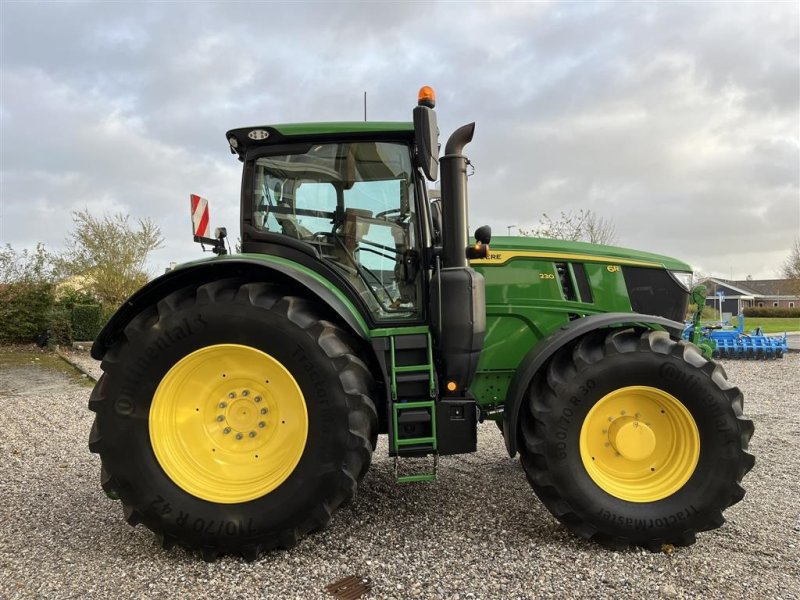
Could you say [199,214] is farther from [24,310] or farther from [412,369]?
[24,310]

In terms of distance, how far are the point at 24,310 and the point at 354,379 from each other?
52.7 feet

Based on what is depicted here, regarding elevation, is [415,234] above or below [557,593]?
above

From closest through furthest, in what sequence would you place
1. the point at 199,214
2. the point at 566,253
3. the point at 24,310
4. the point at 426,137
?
the point at 426,137
the point at 566,253
the point at 199,214
the point at 24,310

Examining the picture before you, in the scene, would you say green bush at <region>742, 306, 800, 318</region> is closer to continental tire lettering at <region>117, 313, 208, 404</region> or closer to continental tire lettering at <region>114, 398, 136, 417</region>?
continental tire lettering at <region>117, 313, 208, 404</region>

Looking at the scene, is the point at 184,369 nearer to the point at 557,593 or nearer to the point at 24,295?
the point at 557,593

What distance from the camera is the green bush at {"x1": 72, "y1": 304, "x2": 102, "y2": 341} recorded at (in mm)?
16156

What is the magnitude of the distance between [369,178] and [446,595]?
234 centimetres

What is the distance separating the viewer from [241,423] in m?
3.07

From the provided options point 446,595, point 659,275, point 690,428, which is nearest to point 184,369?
point 446,595

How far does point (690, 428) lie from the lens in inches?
121

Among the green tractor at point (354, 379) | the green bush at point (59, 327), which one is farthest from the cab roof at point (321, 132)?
the green bush at point (59, 327)

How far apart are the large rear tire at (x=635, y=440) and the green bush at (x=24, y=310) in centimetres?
1651

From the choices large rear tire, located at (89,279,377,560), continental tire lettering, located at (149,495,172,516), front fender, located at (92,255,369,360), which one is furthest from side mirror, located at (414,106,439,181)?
continental tire lettering, located at (149,495,172,516)

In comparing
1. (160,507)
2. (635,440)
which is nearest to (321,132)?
(160,507)
